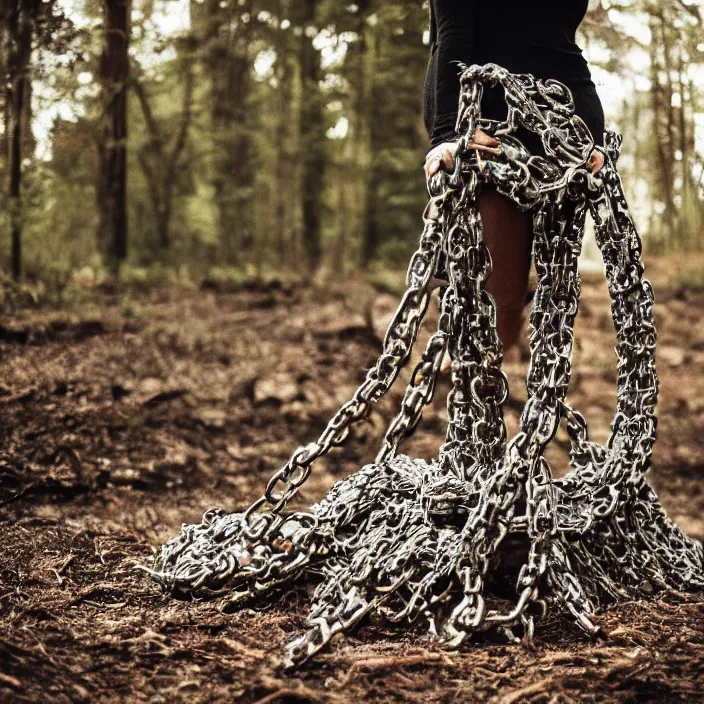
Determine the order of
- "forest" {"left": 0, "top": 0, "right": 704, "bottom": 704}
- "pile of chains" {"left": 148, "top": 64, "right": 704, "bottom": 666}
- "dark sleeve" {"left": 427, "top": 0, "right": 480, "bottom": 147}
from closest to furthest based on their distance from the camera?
1. "forest" {"left": 0, "top": 0, "right": 704, "bottom": 704}
2. "pile of chains" {"left": 148, "top": 64, "right": 704, "bottom": 666}
3. "dark sleeve" {"left": 427, "top": 0, "right": 480, "bottom": 147}

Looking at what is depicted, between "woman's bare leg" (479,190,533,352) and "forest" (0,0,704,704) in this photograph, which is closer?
"forest" (0,0,704,704)

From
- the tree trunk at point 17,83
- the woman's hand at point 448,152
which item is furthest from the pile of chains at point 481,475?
the tree trunk at point 17,83

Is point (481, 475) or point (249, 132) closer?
point (481, 475)

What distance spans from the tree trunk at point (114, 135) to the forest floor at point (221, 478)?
0.62 meters

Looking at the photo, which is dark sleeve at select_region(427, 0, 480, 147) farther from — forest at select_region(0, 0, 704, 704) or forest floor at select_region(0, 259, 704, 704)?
forest floor at select_region(0, 259, 704, 704)

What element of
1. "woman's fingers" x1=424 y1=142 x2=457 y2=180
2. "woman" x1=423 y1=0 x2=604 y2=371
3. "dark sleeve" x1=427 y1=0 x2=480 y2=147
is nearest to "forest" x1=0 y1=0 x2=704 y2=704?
"woman" x1=423 y1=0 x2=604 y2=371

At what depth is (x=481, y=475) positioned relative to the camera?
2.63 meters

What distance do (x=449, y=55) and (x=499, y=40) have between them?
190 millimetres

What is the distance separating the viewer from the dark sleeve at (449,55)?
8.09ft

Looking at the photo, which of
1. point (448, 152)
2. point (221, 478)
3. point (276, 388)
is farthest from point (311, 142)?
point (448, 152)

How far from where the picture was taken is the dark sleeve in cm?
247

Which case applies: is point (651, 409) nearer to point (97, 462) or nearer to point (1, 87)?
point (97, 462)

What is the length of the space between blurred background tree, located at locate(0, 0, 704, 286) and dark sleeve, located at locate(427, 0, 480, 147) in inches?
86.9

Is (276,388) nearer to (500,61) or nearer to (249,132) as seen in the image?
(500,61)
